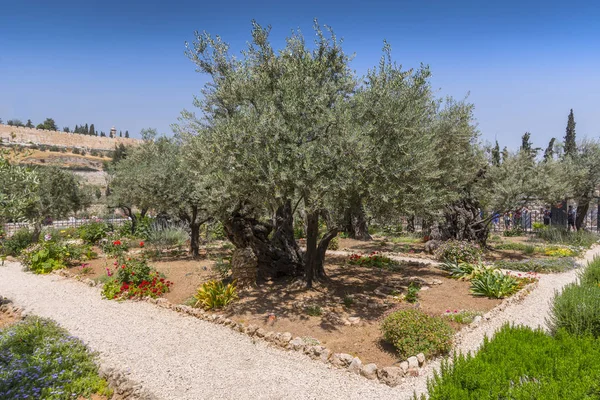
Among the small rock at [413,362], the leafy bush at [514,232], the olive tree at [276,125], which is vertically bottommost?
the small rock at [413,362]

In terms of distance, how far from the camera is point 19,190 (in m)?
5.69

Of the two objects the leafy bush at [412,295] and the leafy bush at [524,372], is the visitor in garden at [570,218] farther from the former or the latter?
the leafy bush at [524,372]

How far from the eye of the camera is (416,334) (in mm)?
6047

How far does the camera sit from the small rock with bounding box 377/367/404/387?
5199mm

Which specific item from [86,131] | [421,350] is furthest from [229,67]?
[86,131]

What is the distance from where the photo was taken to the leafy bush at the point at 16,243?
16094mm

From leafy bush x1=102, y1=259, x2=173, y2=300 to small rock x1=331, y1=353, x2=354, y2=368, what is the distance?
5.83 meters

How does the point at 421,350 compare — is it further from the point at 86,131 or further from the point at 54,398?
the point at 86,131

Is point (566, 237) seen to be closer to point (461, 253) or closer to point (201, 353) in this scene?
point (461, 253)

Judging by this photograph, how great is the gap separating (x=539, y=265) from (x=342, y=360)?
1036 centimetres

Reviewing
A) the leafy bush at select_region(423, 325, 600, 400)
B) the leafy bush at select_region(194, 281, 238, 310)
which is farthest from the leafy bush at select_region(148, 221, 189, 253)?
the leafy bush at select_region(423, 325, 600, 400)

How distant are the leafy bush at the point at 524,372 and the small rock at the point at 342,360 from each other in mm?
2055

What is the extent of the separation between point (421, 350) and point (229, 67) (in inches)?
323

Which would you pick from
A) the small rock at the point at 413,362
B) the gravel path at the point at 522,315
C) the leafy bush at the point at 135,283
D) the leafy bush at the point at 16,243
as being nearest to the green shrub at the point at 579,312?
the gravel path at the point at 522,315
